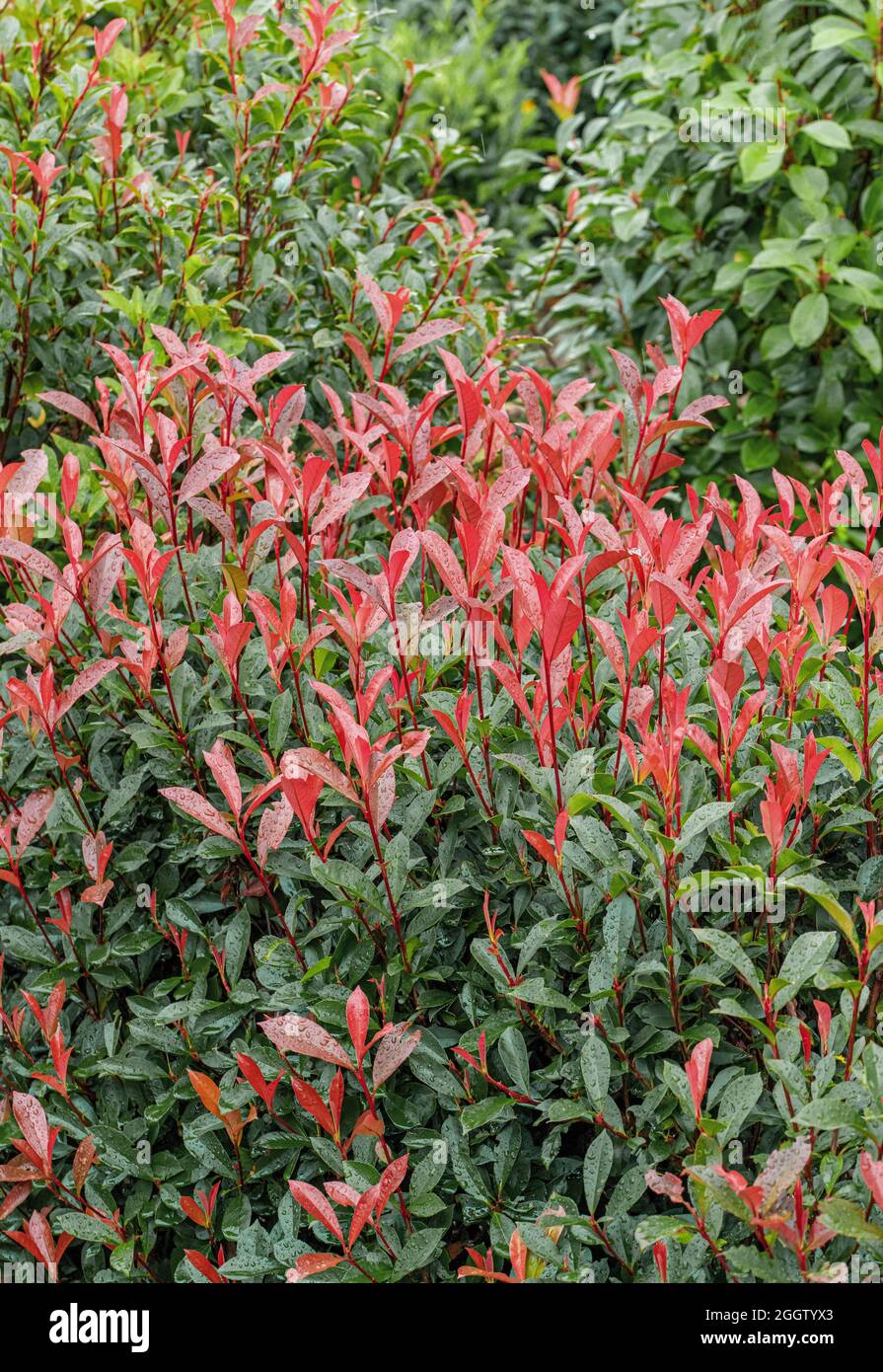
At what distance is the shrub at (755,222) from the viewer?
3512mm

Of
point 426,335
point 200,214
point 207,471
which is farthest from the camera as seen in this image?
point 200,214


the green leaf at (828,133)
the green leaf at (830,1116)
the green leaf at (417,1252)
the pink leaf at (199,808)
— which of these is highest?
the green leaf at (828,133)

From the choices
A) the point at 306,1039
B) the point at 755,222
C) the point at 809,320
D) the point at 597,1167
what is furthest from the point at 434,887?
the point at 755,222

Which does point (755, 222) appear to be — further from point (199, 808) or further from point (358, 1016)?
point (358, 1016)

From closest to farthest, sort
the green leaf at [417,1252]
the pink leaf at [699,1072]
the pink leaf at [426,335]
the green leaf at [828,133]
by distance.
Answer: the pink leaf at [699,1072] → the green leaf at [417,1252] → the pink leaf at [426,335] → the green leaf at [828,133]

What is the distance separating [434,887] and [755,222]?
292 centimetres

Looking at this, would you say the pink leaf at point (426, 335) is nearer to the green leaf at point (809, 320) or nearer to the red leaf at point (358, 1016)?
the red leaf at point (358, 1016)

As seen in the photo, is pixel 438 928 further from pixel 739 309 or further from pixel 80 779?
pixel 739 309

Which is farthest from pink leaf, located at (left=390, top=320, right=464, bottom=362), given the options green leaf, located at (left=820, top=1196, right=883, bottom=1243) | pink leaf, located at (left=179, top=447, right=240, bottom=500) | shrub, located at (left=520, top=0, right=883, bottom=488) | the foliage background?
green leaf, located at (left=820, top=1196, right=883, bottom=1243)

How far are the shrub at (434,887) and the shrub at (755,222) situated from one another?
174 centimetres

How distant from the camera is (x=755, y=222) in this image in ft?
12.6

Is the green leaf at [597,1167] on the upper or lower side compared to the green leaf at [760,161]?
lower

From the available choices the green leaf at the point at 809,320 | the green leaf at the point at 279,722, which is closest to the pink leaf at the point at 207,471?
the green leaf at the point at 279,722
